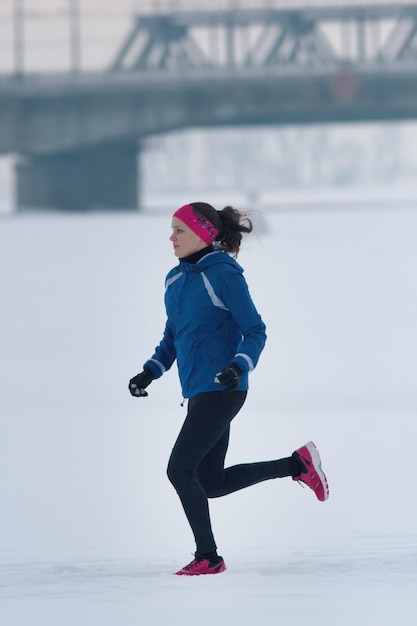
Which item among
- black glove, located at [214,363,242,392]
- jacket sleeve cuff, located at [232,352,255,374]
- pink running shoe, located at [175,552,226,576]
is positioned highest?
jacket sleeve cuff, located at [232,352,255,374]

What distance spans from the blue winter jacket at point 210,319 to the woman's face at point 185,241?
0.04m

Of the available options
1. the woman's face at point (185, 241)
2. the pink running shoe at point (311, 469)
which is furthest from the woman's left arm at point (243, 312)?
the pink running shoe at point (311, 469)

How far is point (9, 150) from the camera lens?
43406mm

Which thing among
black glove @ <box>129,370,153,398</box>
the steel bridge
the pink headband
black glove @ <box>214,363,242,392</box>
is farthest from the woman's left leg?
the steel bridge

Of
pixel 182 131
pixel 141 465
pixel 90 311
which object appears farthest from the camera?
pixel 182 131

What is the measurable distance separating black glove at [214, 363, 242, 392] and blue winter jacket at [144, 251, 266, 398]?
0.24 ft

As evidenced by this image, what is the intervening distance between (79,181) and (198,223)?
42.9 m

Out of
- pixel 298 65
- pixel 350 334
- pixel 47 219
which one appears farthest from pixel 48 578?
pixel 298 65

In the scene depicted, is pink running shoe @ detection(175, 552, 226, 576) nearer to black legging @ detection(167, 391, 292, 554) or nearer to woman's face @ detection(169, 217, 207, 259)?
black legging @ detection(167, 391, 292, 554)

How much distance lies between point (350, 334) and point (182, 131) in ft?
119

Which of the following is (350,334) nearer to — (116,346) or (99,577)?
(116,346)

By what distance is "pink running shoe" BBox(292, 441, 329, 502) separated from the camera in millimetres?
4328

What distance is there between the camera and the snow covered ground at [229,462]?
12.2ft

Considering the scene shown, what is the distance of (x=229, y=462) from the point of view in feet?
19.5
